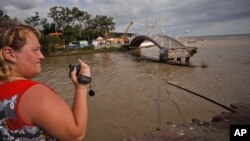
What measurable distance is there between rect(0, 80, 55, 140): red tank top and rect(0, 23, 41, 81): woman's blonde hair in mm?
105

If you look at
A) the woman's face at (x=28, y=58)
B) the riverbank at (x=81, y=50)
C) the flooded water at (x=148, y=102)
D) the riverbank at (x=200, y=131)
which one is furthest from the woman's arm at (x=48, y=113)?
the riverbank at (x=81, y=50)

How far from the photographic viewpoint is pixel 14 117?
5.01 ft

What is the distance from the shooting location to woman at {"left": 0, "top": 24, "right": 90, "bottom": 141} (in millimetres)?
1485

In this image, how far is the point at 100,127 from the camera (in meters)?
8.73

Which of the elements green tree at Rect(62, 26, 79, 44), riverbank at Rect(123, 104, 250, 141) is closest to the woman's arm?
riverbank at Rect(123, 104, 250, 141)

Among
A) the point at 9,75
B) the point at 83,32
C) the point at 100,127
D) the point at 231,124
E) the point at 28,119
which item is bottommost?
the point at 100,127

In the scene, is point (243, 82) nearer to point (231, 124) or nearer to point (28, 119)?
point (231, 124)

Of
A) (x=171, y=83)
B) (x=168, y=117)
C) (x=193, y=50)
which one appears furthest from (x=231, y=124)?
(x=193, y=50)

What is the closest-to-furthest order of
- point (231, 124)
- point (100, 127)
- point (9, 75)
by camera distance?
point (9, 75), point (231, 124), point (100, 127)

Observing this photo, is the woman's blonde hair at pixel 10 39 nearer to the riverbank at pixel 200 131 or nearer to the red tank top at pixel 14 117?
the red tank top at pixel 14 117

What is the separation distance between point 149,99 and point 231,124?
18.5 ft

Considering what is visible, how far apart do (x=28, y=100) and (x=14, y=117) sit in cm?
16

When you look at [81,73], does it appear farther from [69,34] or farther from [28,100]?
[69,34]

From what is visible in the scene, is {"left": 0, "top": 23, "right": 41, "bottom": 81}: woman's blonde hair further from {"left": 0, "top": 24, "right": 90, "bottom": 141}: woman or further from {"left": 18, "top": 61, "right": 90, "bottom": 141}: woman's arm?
{"left": 18, "top": 61, "right": 90, "bottom": 141}: woman's arm
